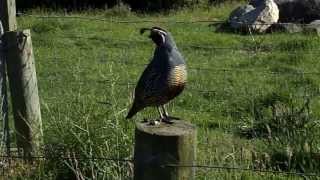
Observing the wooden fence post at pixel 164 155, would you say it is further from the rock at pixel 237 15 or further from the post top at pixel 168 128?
the rock at pixel 237 15

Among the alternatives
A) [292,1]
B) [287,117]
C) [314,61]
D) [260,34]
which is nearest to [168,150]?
[287,117]

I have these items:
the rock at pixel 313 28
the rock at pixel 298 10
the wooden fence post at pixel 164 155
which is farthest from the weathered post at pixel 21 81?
the rock at pixel 298 10

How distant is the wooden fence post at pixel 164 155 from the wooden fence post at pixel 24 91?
209cm

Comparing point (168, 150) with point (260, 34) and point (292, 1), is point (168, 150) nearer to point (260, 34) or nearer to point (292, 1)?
point (260, 34)

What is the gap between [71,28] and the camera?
14.8m

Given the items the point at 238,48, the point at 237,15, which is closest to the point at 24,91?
the point at 238,48

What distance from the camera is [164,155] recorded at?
12.1 ft

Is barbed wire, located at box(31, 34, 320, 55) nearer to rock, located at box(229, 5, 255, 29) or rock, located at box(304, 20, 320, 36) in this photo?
rock, located at box(304, 20, 320, 36)

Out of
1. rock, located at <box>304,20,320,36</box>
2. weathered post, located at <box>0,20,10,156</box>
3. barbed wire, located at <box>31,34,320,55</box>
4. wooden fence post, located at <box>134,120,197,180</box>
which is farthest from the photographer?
rock, located at <box>304,20,320,36</box>

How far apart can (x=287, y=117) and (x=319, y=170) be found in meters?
1.26

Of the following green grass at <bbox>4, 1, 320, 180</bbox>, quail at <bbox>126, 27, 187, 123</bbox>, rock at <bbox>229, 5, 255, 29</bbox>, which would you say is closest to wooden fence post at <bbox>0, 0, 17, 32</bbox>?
green grass at <bbox>4, 1, 320, 180</bbox>

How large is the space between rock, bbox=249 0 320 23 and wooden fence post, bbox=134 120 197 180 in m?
12.2

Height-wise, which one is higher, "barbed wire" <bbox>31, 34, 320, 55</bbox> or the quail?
the quail

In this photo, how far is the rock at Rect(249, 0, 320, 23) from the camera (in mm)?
15586
